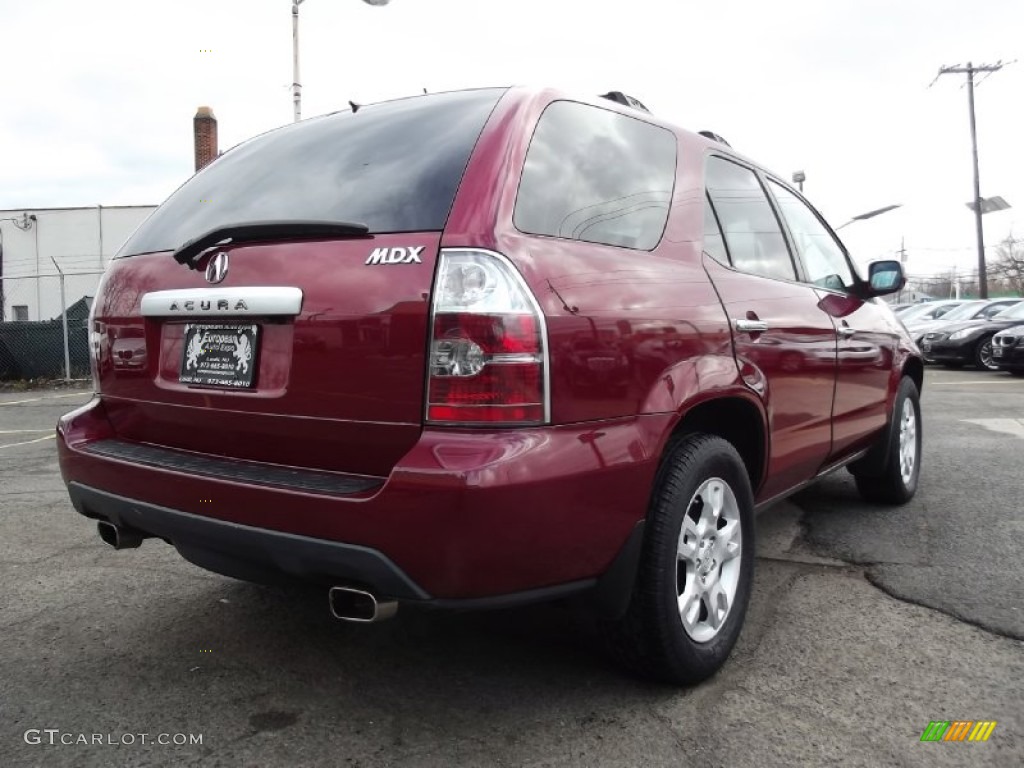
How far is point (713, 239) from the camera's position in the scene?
9.26 ft

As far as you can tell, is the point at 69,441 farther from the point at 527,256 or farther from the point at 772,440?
the point at 772,440

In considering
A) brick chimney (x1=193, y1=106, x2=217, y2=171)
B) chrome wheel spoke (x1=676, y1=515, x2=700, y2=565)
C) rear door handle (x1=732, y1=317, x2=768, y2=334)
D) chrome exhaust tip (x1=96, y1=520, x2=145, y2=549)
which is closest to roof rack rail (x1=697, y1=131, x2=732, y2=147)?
rear door handle (x1=732, y1=317, x2=768, y2=334)

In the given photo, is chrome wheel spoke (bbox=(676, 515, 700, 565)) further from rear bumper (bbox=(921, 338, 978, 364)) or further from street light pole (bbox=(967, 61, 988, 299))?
street light pole (bbox=(967, 61, 988, 299))

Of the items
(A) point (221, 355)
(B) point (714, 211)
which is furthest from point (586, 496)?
(B) point (714, 211)

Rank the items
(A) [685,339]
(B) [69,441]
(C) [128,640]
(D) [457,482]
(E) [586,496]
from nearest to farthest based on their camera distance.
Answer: (D) [457,482]
(E) [586,496]
(A) [685,339]
(B) [69,441]
(C) [128,640]

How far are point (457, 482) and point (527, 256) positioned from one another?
578mm

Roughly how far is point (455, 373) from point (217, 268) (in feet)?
2.73

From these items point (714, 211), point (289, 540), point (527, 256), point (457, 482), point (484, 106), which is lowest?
point (289, 540)

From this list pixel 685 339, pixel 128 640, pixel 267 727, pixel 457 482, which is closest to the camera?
pixel 457 482

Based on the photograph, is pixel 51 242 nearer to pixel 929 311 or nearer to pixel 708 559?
pixel 929 311

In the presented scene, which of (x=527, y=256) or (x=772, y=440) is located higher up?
(x=527, y=256)

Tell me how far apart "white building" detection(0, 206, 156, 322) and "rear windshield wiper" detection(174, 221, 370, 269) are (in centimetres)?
2713

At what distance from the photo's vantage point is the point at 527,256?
6.57ft

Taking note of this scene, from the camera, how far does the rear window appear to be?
2141 mm
